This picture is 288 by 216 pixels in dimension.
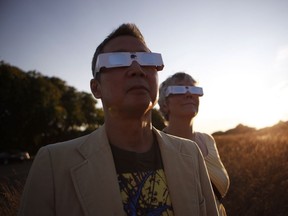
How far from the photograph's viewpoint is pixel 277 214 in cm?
526

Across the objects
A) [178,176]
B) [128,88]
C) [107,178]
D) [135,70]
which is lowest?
[178,176]

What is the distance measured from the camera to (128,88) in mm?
1936

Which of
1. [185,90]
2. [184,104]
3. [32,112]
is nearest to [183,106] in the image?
[184,104]

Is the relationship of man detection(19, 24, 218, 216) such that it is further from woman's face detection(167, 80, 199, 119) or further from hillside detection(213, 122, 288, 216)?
hillside detection(213, 122, 288, 216)

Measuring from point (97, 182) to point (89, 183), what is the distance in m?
0.05

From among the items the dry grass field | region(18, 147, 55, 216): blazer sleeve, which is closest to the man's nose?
region(18, 147, 55, 216): blazer sleeve

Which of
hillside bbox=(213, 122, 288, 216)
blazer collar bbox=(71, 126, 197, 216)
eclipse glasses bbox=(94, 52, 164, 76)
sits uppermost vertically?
eclipse glasses bbox=(94, 52, 164, 76)

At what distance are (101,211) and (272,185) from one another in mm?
5508

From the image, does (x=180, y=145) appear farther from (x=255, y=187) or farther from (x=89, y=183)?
(x=255, y=187)

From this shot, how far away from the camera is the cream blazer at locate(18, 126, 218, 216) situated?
5.22 ft

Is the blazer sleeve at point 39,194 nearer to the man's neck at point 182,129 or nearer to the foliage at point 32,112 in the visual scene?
the man's neck at point 182,129

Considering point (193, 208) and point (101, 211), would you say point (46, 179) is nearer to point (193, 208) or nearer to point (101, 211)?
point (101, 211)

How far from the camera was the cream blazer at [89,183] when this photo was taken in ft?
5.22

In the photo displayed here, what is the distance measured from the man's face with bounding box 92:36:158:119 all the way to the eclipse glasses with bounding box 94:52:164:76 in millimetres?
37
